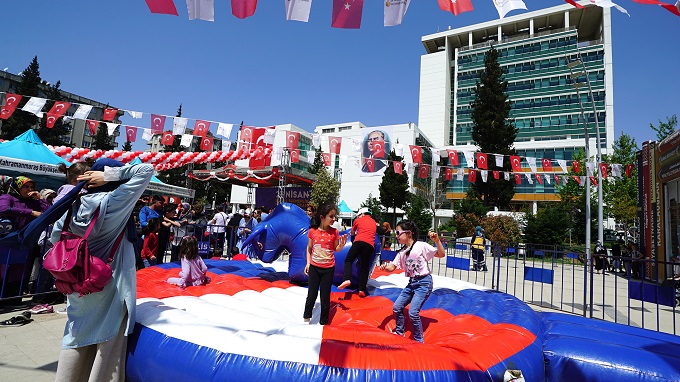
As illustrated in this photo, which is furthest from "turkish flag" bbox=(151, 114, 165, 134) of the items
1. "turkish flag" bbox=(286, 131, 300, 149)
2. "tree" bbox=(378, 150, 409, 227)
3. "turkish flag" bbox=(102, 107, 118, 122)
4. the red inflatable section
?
"tree" bbox=(378, 150, 409, 227)

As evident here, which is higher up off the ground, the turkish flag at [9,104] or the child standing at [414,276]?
the turkish flag at [9,104]

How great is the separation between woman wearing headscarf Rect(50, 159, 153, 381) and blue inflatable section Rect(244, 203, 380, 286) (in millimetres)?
3155

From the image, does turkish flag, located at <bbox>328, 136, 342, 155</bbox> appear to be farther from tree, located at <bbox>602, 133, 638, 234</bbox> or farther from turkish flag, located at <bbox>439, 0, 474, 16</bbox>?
tree, located at <bbox>602, 133, 638, 234</bbox>

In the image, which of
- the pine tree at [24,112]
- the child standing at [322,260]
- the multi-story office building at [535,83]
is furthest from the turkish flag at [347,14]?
the multi-story office building at [535,83]

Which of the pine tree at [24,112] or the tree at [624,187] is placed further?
the pine tree at [24,112]

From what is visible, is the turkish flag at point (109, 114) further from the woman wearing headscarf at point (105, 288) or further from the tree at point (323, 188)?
the tree at point (323, 188)

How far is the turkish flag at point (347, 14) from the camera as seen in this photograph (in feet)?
17.5

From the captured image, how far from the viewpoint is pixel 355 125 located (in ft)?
235

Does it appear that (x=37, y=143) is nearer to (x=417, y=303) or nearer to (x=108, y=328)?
(x=108, y=328)

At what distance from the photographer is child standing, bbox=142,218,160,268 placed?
26.0 feet

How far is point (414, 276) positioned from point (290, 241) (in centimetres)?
244

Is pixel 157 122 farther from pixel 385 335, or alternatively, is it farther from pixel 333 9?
pixel 385 335

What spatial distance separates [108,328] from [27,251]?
13.5 ft

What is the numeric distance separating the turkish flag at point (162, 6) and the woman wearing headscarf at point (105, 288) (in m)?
3.09
